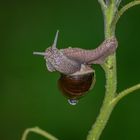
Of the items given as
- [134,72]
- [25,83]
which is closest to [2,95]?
[25,83]

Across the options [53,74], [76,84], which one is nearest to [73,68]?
[76,84]

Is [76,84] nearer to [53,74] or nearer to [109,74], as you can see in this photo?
[109,74]

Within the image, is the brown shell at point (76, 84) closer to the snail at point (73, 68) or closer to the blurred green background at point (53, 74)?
the snail at point (73, 68)

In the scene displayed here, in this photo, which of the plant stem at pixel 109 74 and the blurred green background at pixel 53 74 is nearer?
the plant stem at pixel 109 74

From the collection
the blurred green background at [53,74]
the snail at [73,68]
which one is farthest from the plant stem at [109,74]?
the blurred green background at [53,74]

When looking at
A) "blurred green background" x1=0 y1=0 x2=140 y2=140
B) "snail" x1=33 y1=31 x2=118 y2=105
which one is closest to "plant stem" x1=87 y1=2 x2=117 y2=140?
"snail" x1=33 y1=31 x2=118 y2=105

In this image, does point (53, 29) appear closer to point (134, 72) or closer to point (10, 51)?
point (10, 51)
